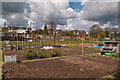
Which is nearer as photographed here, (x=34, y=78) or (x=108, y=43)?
(x=34, y=78)

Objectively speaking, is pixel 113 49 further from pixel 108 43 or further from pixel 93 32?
pixel 93 32

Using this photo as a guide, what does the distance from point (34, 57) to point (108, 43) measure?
8.29 m

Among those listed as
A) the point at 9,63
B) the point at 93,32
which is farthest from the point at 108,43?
the point at 93,32

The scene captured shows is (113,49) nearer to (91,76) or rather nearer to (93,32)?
(91,76)

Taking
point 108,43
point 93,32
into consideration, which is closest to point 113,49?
point 108,43

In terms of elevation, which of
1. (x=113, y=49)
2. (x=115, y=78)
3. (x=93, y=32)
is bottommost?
(x=115, y=78)

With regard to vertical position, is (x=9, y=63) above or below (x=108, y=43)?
below

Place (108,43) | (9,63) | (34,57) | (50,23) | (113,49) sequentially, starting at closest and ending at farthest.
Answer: (9,63)
(34,57)
(113,49)
(108,43)
(50,23)

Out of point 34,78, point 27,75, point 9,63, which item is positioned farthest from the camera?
point 9,63

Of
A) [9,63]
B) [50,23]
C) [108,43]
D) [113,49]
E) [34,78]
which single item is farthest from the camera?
[50,23]

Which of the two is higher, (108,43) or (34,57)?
(108,43)

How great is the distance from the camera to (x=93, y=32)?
43500mm

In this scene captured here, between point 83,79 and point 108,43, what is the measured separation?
9106 millimetres

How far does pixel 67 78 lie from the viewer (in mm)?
4617
